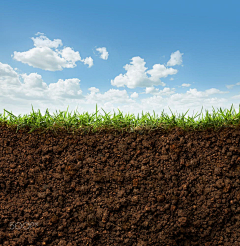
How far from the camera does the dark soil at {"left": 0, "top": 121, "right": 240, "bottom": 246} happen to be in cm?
380

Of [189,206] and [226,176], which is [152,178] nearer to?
[189,206]

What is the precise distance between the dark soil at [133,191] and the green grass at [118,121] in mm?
134

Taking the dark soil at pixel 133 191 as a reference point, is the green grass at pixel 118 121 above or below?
above

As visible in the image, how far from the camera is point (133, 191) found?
3.84 meters

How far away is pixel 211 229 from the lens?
3.83 m

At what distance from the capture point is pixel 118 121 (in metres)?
4.15

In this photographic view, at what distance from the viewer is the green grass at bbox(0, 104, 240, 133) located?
407 centimetres

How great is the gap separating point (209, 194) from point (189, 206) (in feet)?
1.28

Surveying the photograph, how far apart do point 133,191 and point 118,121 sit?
4.07 feet

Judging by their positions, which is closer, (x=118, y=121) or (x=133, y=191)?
(x=133, y=191)

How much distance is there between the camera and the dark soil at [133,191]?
3.80m

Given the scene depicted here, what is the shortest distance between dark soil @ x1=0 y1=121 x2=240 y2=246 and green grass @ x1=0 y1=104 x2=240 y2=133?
134 millimetres

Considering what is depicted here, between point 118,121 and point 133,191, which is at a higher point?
point 118,121

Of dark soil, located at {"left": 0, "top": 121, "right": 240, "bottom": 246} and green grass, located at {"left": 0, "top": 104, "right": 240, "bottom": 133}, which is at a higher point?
green grass, located at {"left": 0, "top": 104, "right": 240, "bottom": 133}
